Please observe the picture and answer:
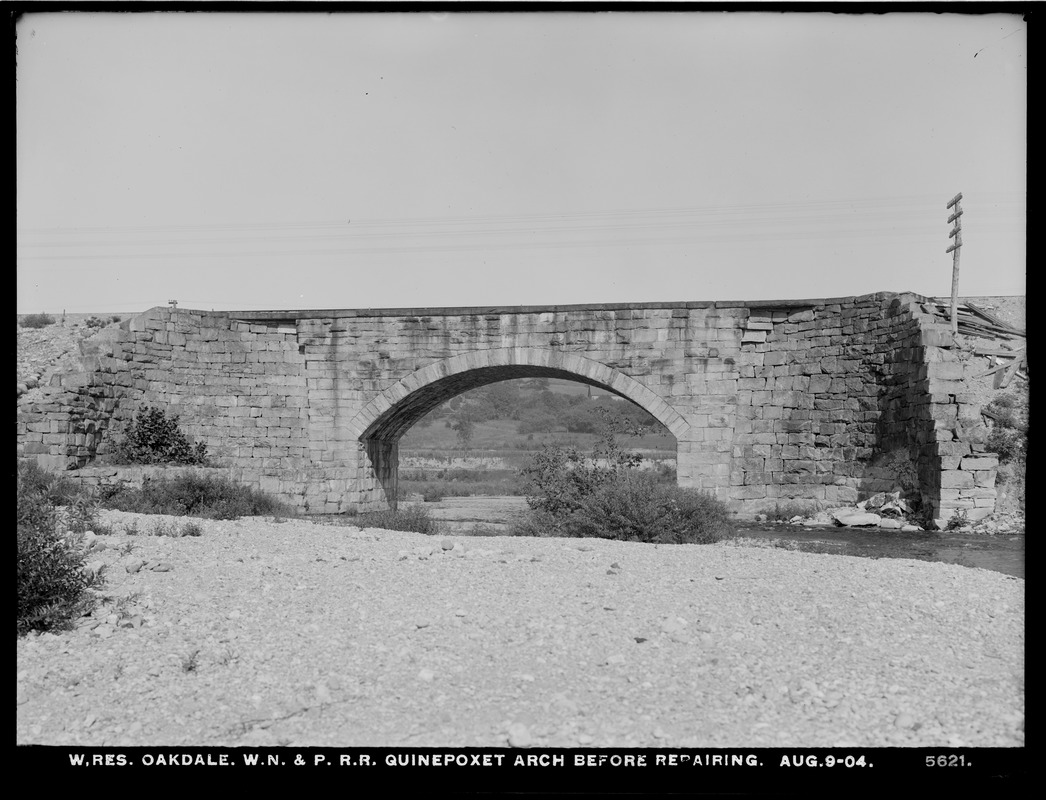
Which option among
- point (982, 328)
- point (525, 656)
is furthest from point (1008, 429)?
point (525, 656)

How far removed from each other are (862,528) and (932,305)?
13.5ft

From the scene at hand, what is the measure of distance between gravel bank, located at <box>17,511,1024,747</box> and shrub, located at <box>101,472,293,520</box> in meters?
5.26

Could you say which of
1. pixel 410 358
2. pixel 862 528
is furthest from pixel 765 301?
pixel 410 358

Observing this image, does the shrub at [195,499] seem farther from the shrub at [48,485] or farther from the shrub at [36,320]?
the shrub at [36,320]

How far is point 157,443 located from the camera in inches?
611

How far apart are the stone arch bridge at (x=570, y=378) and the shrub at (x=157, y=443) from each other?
277 millimetres

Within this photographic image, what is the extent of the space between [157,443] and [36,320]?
1396 cm

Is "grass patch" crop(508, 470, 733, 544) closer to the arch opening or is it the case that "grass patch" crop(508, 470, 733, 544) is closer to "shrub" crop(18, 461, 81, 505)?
the arch opening

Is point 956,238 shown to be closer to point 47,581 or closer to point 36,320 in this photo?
point 47,581

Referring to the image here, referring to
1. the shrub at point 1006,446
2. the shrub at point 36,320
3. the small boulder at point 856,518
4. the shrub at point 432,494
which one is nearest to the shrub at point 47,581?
the small boulder at point 856,518
